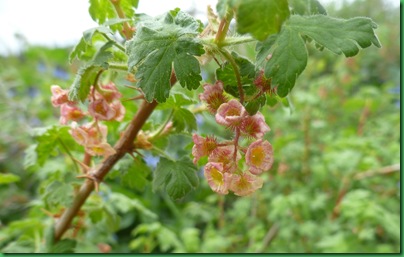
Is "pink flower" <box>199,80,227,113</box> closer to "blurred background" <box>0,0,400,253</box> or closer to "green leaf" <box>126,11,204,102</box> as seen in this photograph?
"green leaf" <box>126,11,204,102</box>

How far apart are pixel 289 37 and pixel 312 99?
1738 millimetres

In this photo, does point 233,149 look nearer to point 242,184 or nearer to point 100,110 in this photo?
point 242,184

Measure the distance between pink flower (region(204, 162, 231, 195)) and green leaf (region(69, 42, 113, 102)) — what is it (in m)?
0.21

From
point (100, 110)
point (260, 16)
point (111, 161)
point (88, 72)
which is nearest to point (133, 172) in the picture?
point (111, 161)

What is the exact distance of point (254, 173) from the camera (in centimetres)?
Answer: 63

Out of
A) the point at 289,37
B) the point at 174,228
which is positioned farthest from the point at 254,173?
the point at 174,228

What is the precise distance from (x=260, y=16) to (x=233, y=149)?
221mm

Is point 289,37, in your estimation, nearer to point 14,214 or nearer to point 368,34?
point 368,34

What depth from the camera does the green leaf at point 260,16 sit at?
0.50m

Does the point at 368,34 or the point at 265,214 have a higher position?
the point at 368,34

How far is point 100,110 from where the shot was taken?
79 cm

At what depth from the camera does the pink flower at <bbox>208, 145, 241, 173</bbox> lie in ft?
2.14

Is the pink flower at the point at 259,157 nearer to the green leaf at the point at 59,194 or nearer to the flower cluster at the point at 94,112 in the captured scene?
the flower cluster at the point at 94,112

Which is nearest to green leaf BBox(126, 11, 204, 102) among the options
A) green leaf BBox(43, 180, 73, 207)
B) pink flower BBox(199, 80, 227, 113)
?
pink flower BBox(199, 80, 227, 113)
